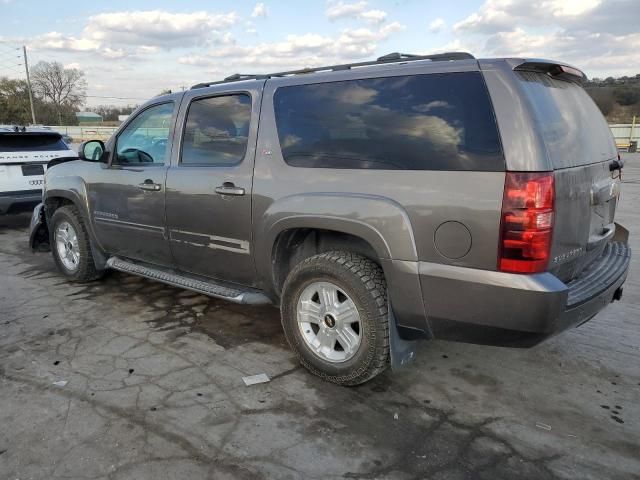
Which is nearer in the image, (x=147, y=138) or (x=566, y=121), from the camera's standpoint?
(x=566, y=121)

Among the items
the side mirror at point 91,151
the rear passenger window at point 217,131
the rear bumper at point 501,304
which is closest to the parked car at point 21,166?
the side mirror at point 91,151

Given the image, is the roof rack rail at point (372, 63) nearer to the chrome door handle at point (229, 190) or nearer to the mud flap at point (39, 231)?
the chrome door handle at point (229, 190)

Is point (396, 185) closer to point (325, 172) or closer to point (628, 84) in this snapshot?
point (325, 172)

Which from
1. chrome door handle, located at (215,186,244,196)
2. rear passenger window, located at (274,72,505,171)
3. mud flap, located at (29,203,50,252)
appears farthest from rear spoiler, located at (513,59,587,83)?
mud flap, located at (29,203,50,252)

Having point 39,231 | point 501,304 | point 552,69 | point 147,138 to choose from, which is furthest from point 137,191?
point 552,69

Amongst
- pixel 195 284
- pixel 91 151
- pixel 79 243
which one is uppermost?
pixel 91 151

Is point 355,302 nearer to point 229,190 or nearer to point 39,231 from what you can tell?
point 229,190

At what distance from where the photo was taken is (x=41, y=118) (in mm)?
61531

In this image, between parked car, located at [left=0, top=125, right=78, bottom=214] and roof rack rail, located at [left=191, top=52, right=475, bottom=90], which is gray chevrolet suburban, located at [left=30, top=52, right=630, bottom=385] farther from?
parked car, located at [left=0, top=125, right=78, bottom=214]

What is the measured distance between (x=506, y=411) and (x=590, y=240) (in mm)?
1129

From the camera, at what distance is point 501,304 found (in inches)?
103

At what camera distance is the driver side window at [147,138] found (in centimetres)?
438

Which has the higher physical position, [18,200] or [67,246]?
[18,200]

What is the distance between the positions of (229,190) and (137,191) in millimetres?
1203
